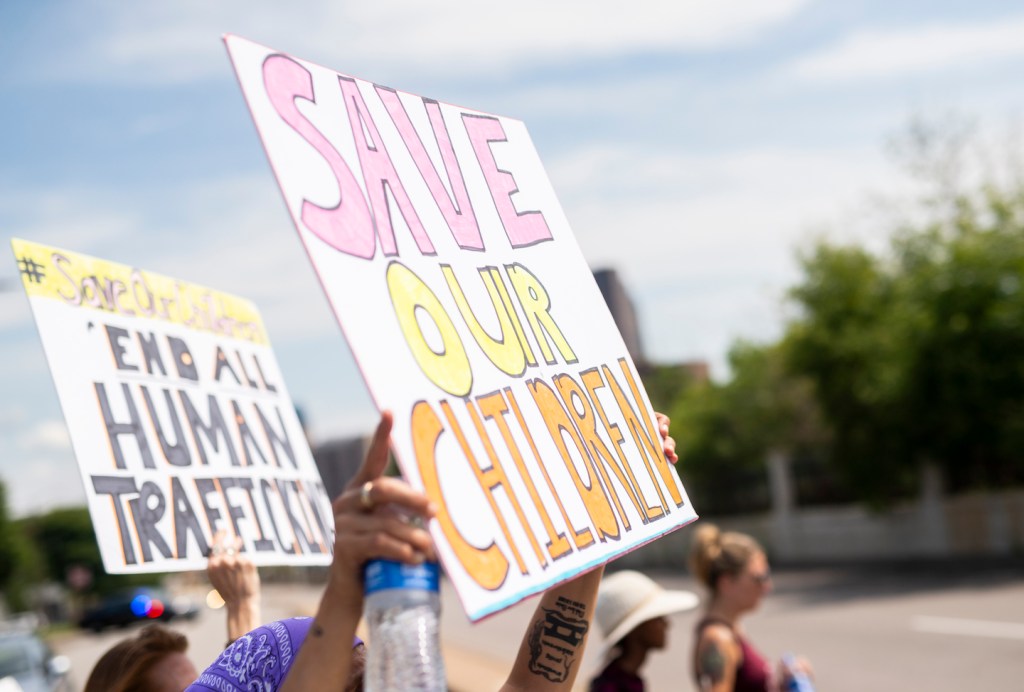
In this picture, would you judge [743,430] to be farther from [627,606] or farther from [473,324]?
[473,324]

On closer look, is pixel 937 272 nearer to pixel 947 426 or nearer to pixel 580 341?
pixel 947 426

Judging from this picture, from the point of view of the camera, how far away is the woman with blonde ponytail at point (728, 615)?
430cm

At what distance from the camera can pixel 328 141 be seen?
1.83 metres

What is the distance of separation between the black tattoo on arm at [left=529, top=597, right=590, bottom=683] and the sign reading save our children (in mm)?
388

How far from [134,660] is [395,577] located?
1.54 m

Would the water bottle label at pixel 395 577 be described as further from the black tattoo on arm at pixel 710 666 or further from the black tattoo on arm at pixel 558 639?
the black tattoo on arm at pixel 710 666

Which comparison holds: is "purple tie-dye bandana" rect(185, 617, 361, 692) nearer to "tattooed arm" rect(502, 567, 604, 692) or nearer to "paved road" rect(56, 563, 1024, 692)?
"tattooed arm" rect(502, 567, 604, 692)

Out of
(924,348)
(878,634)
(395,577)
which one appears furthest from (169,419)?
(924,348)

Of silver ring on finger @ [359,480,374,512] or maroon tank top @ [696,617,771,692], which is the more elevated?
silver ring on finger @ [359,480,374,512]

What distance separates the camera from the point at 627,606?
14.1 feet

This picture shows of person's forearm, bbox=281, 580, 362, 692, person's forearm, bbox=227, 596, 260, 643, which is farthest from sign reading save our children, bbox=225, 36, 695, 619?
person's forearm, bbox=227, 596, 260, 643

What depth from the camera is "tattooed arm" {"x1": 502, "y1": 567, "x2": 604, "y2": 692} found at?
2.44 m

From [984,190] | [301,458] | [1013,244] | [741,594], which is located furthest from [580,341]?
[984,190]

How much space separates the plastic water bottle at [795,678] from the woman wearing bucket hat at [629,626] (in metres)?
0.43
